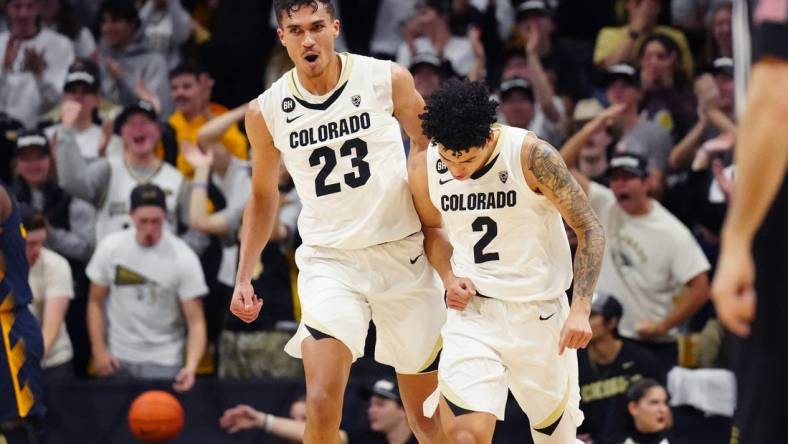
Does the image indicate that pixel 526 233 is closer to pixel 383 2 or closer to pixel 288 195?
pixel 288 195

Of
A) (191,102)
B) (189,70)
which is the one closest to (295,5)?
(189,70)

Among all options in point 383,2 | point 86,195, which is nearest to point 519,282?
point 86,195

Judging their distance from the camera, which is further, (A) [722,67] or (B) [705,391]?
(A) [722,67]

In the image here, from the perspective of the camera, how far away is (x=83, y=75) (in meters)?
11.3

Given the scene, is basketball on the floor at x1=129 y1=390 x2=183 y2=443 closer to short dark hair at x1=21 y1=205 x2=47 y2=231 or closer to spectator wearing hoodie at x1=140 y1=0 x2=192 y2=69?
short dark hair at x1=21 y1=205 x2=47 y2=231

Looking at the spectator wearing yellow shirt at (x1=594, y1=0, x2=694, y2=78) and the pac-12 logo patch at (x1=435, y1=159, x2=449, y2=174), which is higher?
the spectator wearing yellow shirt at (x1=594, y1=0, x2=694, y2=78)

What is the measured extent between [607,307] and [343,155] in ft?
10.4

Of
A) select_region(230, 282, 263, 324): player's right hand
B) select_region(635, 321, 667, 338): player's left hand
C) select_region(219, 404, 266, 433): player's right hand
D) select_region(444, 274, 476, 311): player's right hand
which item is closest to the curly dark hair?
select_region(444, 274, 476, 311): player's right hand

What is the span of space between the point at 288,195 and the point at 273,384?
65.1 inches

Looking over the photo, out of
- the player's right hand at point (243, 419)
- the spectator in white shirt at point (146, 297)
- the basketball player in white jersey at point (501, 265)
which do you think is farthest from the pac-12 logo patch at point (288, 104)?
the spectator in white shirt at point (146, 297)

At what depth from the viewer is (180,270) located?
10.1 m

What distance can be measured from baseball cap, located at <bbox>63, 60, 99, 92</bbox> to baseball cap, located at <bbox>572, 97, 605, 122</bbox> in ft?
13.4

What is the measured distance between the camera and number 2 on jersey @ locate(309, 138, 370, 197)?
255 inches

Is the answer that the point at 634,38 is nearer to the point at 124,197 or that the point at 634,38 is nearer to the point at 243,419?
the point at 124,197
